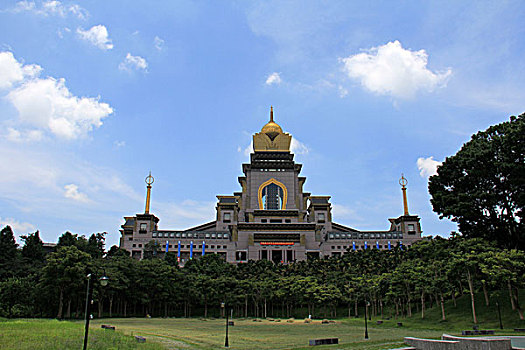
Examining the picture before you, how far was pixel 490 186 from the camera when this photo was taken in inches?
1614

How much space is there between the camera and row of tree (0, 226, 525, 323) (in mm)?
36906

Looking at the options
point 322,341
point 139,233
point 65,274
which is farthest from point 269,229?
point 322,341

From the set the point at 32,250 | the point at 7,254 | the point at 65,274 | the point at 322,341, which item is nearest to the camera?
the point at 322,341

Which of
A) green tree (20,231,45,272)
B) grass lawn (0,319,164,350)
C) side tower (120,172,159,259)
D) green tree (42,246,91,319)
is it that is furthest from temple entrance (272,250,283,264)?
grass lawn (0,319,164,350)

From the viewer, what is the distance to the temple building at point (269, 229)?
305 ft

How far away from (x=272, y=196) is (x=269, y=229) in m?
14.7

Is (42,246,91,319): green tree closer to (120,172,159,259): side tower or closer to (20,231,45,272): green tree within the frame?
(20,231,45,272): green tree

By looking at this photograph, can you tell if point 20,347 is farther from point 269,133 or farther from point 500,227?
point 269,133

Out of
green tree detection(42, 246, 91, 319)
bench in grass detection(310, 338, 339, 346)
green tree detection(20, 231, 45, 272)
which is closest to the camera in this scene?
bench in grass detection(310, 338, 339, 346)

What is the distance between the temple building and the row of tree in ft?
55.7

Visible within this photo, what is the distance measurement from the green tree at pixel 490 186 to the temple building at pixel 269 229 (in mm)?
43253

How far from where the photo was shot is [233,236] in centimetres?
9700

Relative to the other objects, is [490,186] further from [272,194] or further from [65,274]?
[272,194]

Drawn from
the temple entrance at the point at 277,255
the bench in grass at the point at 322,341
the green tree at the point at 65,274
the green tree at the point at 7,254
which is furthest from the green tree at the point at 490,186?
the green tree at the point at 7,254
